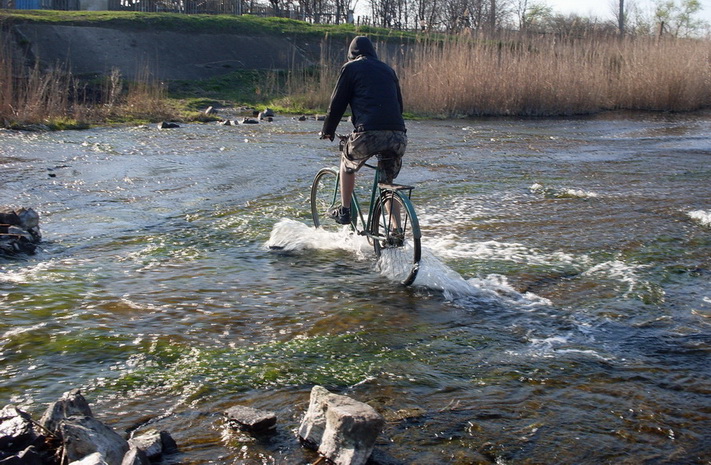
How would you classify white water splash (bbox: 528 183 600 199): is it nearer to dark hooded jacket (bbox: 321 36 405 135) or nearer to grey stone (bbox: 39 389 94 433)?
dark hooded jacket (bbox: 321 36 405 135)

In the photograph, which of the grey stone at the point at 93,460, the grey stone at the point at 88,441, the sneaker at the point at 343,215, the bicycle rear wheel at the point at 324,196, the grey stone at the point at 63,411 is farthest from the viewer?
the bicycle rear wheel at the point at 324,196

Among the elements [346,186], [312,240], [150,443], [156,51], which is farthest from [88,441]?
[156,51]

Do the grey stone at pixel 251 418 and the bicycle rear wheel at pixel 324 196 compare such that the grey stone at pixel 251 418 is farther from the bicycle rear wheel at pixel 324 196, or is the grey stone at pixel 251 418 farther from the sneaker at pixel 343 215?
the bicycle rear wheel at pixel 324 196

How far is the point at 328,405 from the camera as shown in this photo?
11.9ft

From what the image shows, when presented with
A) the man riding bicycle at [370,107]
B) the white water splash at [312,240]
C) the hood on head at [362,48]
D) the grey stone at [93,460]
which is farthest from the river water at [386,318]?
the hood on head at [362,48]

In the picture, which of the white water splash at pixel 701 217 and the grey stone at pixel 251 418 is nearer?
the grey stone at pixel 251 418

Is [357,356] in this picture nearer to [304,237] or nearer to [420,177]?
[304,237]

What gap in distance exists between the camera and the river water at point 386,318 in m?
3.90

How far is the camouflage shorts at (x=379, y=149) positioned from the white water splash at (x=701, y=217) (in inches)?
165

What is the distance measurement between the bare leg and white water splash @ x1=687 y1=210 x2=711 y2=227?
4.39 metres

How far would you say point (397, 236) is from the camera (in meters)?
6.67

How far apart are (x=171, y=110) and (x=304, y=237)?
1568 centimetres

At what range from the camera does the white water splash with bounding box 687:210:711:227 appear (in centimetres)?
882

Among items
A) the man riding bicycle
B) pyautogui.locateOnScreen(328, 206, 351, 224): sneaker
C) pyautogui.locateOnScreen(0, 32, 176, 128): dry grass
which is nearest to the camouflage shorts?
the man riding bicycle
